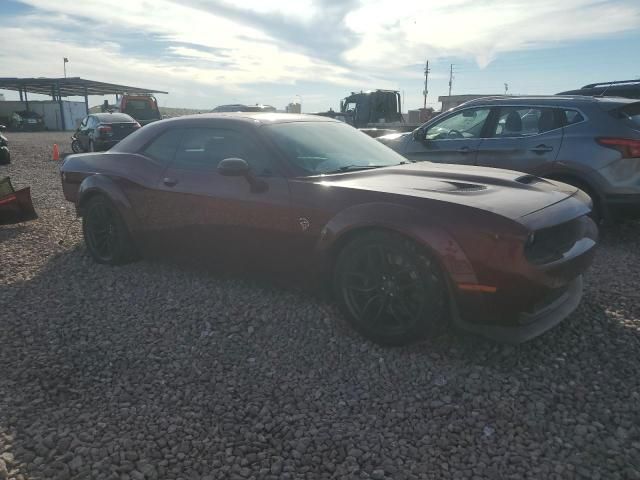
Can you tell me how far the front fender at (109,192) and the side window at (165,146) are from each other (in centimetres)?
45

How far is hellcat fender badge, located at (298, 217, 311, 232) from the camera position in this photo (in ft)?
11.2

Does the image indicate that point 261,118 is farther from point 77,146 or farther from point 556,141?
point 77,146

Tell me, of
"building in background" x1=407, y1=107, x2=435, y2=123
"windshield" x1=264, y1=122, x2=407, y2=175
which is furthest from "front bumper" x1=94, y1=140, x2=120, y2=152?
"building in background" x1=407, y1=107, x2=435, y2=123

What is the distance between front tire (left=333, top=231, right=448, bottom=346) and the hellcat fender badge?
1.06 feet

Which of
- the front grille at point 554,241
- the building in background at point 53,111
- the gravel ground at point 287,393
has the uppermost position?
the building in background at point 53,111

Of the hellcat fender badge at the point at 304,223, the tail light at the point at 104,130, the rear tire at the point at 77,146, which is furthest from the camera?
the rear tire at the point at 77,146

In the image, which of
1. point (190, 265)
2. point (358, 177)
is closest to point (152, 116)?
point (190, 265)

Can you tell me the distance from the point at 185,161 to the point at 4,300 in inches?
71.9

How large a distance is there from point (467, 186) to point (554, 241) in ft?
2.08

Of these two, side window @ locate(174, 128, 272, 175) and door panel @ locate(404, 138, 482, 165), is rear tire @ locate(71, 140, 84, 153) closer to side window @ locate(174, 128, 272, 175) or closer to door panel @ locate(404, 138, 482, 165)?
door panel @ locate(404, 138, 482, 165)

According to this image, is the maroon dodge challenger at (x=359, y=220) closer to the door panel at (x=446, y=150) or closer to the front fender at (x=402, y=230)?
the front fender at (x=402, y=230)

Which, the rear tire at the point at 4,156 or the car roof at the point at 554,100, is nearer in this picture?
the car roof at the point at 554,100

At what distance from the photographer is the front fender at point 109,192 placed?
14.9ft

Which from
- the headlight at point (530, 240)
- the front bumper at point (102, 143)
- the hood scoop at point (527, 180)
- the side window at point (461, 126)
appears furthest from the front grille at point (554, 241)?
the front bumper at point (102, 143)
